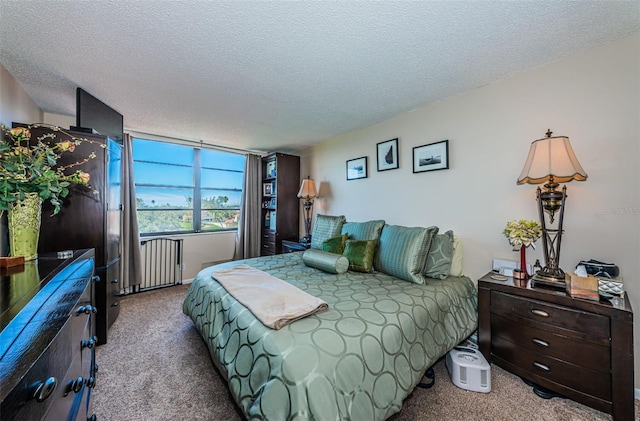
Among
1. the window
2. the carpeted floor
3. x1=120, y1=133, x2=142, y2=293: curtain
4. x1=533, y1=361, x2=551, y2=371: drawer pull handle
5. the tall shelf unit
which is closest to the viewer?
the carpeted floor

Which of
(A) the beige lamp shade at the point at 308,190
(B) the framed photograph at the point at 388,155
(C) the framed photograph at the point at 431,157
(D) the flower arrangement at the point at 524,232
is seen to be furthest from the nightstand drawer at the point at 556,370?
(A) the beige lamp shade at the point at 308,190

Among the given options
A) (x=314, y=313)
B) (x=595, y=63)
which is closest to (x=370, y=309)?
(x=314, y=313)

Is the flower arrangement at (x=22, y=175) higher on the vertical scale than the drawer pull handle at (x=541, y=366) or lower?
higher

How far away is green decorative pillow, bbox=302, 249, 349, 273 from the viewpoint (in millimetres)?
2350

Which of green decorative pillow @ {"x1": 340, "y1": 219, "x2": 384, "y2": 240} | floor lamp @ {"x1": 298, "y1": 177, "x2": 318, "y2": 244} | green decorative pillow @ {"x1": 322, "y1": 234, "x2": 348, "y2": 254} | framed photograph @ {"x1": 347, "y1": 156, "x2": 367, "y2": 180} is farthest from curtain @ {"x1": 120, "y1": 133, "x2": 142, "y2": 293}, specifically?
framed photograph @ {"x1": 347, "y1": 156, "x2": 367, "y2": 180}

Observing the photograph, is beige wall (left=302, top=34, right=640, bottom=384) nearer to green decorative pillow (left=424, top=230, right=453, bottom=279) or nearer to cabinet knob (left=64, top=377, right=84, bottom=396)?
green decorative pillow (left=424, top=230, right=453, bottom=279)

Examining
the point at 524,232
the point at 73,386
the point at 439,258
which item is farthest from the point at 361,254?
the point at 73,386

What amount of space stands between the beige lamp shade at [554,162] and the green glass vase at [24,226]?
329 cm

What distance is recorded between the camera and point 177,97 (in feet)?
8.13

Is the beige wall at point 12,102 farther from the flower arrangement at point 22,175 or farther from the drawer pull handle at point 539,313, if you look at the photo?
the drawer pull handle at point 539,313

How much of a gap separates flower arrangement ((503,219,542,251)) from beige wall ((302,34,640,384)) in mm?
232

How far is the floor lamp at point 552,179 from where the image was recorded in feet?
5.57

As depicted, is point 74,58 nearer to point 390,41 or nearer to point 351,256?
point 390,41

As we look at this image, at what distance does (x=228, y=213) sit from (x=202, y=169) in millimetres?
892
